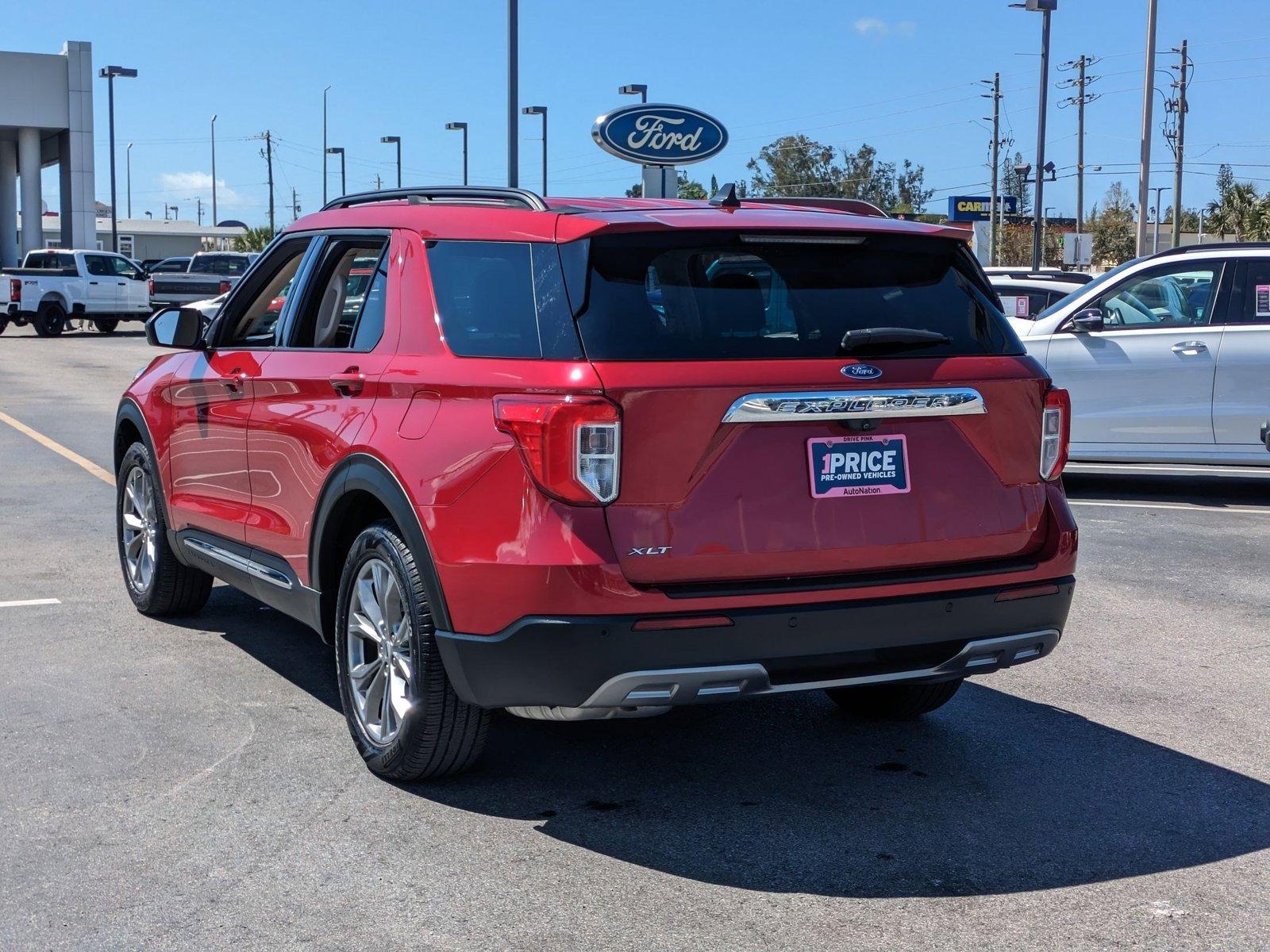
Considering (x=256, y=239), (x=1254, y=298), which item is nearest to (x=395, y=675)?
(x=1254, y=298)

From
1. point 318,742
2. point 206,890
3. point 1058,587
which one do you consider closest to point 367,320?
point 318,742

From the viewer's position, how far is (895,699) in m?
5.56

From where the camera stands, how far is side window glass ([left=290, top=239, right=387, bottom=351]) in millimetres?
5086

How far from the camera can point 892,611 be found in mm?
4324

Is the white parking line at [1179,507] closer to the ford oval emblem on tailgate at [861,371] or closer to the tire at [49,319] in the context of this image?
the ford oval emblem on tailgate at [861,371]

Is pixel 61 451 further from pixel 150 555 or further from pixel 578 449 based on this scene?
pixel 578 449

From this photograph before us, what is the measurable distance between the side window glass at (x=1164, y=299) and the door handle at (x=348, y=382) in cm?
803

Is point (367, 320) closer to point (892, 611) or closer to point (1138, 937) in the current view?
point (892, 611)

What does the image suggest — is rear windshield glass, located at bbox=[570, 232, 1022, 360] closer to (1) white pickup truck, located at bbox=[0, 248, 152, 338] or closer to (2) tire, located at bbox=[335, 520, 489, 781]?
(2) tire, located at bbox=[335, 520, 489, 781]

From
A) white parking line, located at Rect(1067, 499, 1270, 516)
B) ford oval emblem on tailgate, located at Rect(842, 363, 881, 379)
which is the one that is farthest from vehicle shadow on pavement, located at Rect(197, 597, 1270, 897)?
white parking line, located at Rect(1067, 499, 1270, 516)

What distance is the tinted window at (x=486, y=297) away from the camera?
4.35 metres

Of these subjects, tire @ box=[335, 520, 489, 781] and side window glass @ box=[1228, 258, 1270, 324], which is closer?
tire @ box=[335, 520, 489, 781]

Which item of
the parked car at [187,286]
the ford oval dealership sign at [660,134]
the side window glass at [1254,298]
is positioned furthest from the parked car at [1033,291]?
the parked car at [187,286]

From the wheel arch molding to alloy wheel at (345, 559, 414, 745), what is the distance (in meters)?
0.21
